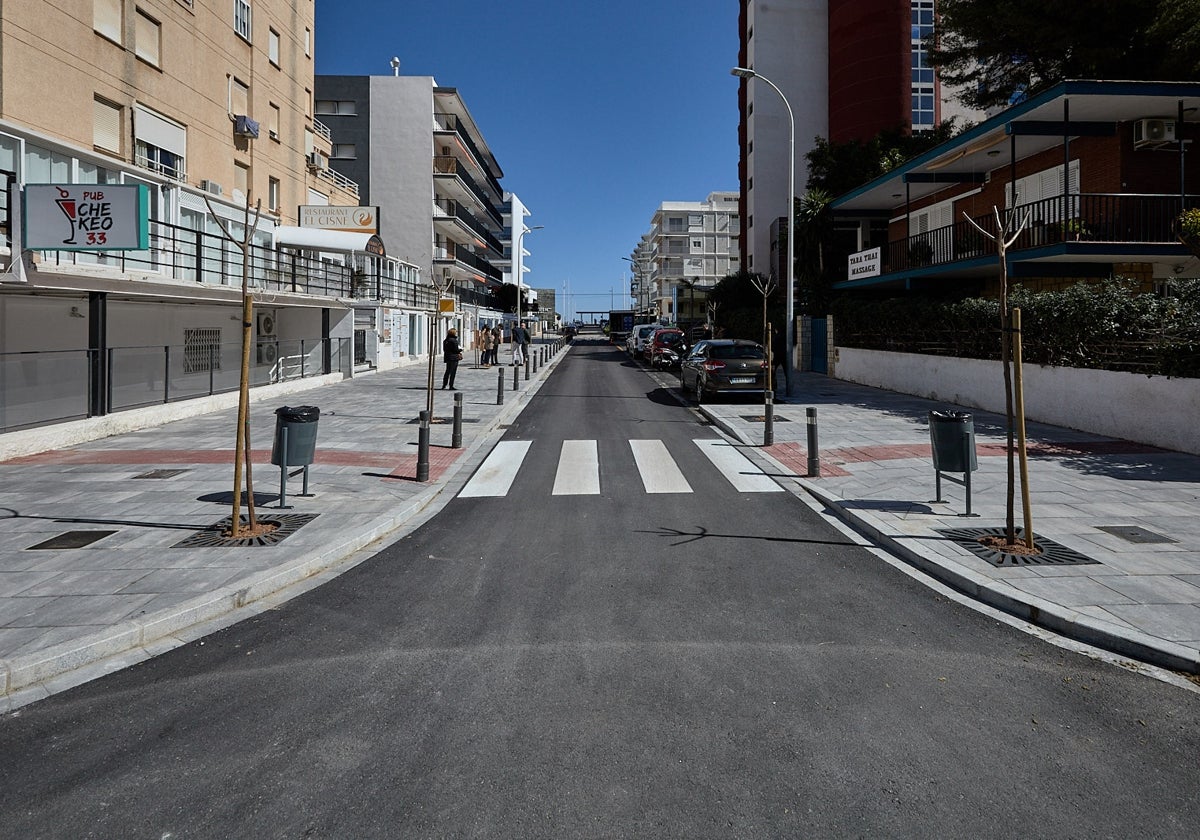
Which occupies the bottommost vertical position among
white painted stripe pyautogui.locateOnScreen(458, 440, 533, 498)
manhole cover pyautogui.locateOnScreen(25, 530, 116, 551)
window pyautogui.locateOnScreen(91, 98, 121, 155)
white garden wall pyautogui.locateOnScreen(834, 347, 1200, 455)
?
manhole cover pyautogui.locateOnScreen(25, 530, 116, 551)

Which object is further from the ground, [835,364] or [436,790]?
[835,364]

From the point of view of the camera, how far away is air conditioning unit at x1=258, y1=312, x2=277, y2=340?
26312 millimetres

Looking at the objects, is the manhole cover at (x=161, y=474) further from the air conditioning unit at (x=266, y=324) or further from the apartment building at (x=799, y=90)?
the apartment building at (x=799, y=90)

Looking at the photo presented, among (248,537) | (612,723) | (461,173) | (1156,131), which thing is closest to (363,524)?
(248,537)

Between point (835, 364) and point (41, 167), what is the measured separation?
24441 mm

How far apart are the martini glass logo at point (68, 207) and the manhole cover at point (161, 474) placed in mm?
4162

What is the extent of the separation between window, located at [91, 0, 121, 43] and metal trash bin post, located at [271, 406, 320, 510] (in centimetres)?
1461

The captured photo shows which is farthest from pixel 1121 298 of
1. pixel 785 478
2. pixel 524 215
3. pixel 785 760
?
pixel 524 215

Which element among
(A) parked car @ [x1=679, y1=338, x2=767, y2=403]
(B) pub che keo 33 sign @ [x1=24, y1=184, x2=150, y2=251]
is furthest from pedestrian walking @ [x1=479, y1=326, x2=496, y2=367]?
(B) pub che keo 33 sign @ [x1=24, y1=184, x2=150, y2=251]

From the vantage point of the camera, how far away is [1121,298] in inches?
538

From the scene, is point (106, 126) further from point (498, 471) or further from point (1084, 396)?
point (1084, 396)

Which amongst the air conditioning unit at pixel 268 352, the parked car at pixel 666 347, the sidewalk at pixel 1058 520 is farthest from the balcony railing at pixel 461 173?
the sidewalk at pixel 1058 520

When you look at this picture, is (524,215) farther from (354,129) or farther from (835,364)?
(835,364)

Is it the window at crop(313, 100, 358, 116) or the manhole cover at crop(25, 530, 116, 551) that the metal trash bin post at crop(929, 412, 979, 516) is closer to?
the manhole cover at crop(25, 530, 116, 551)
